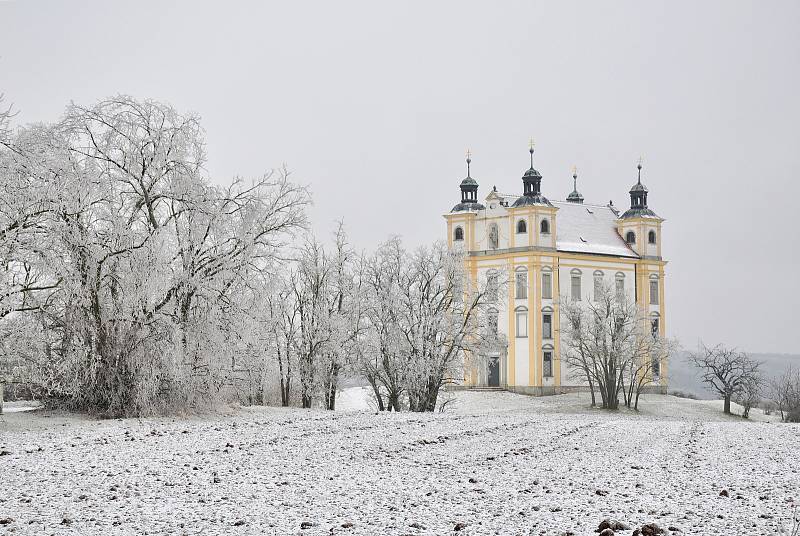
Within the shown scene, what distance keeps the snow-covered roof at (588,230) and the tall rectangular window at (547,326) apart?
4.38 meters

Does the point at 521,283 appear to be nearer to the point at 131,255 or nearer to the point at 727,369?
the point at 727,369

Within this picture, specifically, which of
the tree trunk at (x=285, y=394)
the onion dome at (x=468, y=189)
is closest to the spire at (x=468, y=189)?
the onion dome at (x=468, y=189)

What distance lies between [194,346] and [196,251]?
230 centimetres

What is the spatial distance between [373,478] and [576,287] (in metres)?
49.3

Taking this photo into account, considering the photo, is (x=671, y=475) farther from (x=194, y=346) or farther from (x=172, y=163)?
(x=172, y=163)

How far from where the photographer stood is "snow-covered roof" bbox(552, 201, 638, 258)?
6231 centimetres

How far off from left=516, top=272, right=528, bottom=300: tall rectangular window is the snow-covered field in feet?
122

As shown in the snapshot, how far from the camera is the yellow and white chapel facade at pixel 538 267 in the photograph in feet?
193

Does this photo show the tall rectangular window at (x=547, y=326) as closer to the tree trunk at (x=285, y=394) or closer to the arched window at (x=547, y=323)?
the arched window at (x=547, y=323)

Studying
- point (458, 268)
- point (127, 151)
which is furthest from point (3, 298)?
point (458, 268)

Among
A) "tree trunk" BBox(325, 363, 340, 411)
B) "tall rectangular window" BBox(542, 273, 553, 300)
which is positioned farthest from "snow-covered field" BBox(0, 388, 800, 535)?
"tall rectangular window" BBox(542, 273, 553, 300)

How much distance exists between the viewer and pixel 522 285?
5922 cm

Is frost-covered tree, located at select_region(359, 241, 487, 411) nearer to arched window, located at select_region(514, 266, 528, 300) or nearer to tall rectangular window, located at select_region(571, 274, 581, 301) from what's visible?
arched window, located at select_region(514, 266, 528, 300)

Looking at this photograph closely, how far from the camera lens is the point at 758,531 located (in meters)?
8.91
